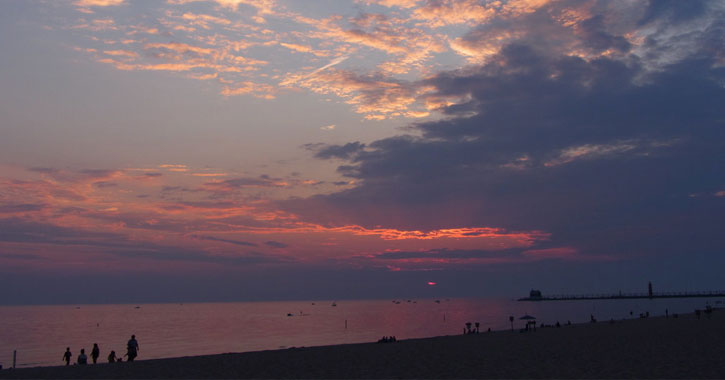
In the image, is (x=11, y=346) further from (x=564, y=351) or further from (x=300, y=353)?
(x=564, y=351)

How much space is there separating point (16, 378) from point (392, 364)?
1787 centimetres

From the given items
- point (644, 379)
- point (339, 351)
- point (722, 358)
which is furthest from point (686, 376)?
point (339, 351)

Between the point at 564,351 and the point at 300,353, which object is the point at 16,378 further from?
the point at 564,351

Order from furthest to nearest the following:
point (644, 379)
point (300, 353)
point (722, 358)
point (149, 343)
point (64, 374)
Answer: point (149, 343), point (300, 353), point (64, 374), point (722, 358), point (644, 379)

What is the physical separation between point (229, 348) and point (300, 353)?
35.7 m

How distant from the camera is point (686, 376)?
2048 cm

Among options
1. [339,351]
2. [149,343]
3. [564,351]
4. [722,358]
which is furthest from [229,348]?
[722,358]

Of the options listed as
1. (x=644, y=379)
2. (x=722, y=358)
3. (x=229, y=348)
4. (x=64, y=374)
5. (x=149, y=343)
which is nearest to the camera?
(x=644, y=379)

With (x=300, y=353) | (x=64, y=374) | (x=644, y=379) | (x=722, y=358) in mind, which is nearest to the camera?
(x=644, y=379)

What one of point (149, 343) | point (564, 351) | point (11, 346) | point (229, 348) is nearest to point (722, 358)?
point (564, 351)

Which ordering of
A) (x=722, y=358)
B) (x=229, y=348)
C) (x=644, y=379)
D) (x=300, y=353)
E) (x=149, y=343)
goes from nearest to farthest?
(x=644, y=379) < (x=722, y=358) < (x=300, y=353) < (x=229, y=348) < (x=149, y=343)

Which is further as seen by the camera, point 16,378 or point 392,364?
point 392,364

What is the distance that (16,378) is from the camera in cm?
2556

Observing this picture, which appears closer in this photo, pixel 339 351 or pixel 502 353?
pixel 502 353
